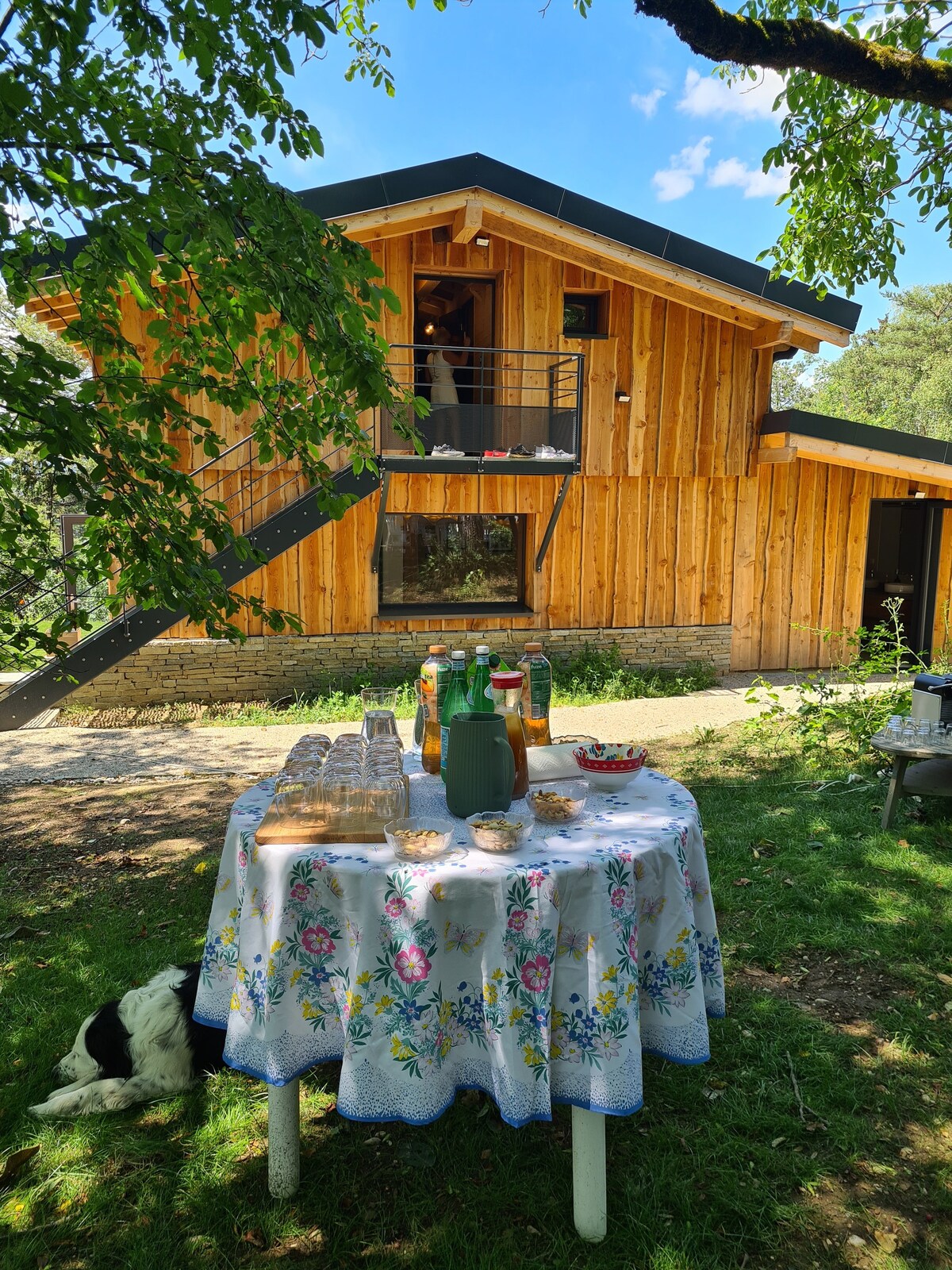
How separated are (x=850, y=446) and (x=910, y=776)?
655cm

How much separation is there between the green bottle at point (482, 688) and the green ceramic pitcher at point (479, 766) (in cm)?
28

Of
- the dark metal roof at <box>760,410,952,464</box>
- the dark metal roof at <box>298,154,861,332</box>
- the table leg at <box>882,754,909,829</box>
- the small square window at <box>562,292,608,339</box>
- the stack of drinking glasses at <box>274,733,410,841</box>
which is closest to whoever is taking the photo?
the stack of drinking glasses at <box>274,733,410,841</box>

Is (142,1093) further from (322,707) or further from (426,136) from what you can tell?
(426,136)

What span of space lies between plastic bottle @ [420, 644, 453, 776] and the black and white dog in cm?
111

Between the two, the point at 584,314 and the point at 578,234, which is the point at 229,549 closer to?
the point at 578,234

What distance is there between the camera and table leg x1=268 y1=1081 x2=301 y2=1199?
224cm

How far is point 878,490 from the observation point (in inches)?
467

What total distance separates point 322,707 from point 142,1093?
21.4 feet

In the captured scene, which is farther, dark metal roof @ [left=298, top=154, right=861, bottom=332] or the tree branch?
dark metal roof @ [left=298, top=154, right=861, bottom=332]

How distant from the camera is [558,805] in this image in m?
2.28

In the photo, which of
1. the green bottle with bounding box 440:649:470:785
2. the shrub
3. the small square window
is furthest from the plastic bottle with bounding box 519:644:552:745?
the small square window

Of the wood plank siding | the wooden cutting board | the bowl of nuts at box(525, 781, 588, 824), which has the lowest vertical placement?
the wooden cutting board

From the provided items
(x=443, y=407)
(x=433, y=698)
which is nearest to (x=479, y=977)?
(x=433, y=698)

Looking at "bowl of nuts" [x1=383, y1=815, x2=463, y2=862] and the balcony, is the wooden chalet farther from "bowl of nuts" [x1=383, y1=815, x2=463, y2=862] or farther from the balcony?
"bowl of nuts" [x1=383, y1=815, x2=463, y2=862]
